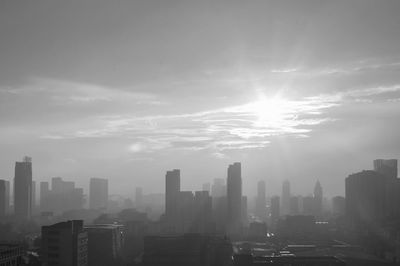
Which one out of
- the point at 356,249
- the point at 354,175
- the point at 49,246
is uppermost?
the point at 354,175

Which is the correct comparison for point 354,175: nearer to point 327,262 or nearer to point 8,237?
point 327,262

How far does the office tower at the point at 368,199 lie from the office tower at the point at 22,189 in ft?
184

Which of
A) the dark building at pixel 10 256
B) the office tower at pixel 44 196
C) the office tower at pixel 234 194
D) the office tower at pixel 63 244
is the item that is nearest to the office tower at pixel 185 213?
the office tower at pixel 234 194

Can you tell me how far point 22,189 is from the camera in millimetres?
93125

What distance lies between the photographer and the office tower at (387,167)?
84625 mm

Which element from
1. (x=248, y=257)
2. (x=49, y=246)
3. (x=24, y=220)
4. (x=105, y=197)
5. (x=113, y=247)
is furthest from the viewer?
(x=105, y=197)

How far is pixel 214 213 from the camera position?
3209 inches

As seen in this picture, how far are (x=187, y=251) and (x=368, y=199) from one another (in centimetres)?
4009

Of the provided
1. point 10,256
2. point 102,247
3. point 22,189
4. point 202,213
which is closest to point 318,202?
point 202,213

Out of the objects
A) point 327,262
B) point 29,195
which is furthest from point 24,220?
point 327,262

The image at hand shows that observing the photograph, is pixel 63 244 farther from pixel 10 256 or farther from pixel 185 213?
pixel 185 213

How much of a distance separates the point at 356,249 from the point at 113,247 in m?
28.9

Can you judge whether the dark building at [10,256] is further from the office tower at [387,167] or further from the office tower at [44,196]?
the office tower at [44,196]

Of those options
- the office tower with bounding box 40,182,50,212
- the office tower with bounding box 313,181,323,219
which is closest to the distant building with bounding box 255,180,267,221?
the office tower with bounding box 313,181,323,219
